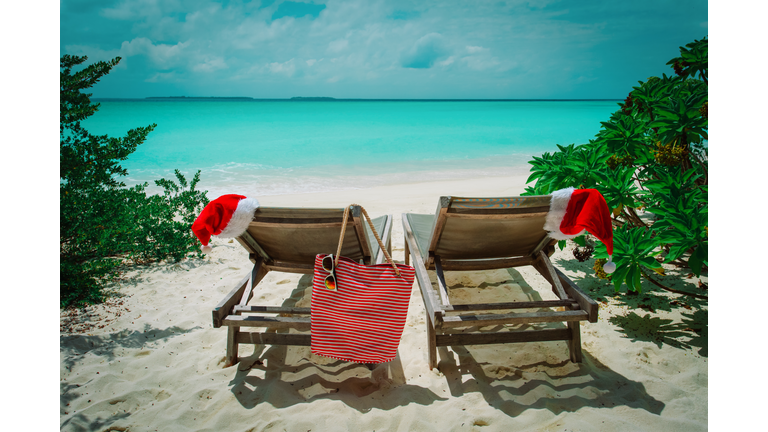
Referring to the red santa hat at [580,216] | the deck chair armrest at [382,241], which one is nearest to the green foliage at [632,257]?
the red santa hat at [580,216]

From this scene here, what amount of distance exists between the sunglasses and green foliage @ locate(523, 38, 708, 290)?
1640 millimetres

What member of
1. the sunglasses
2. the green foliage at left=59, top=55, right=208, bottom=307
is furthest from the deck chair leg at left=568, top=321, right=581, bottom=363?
the green foliage at left=59, top=55, right=208, bottom=307

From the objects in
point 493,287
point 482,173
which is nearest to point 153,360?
point 493,287

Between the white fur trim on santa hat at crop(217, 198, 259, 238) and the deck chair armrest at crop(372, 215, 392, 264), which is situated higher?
the white fur trim on santa hat at crop(217, 198, 259, 238)

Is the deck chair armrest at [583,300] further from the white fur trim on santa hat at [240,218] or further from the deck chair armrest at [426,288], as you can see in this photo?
the white fur trim on santa hat at [240,218]

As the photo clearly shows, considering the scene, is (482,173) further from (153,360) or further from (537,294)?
(153,360)

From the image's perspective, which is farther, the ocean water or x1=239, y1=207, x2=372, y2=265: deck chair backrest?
the ocean water

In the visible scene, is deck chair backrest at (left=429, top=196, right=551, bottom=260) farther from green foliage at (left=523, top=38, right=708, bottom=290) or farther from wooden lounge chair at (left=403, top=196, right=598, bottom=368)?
green foliage at (left=523, top=38, right=708, bottom=290)

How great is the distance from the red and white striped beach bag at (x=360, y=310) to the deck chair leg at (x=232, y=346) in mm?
562

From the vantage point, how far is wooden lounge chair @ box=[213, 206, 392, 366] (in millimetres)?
2020

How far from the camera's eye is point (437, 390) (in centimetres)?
193

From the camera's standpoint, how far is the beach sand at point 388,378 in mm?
1733

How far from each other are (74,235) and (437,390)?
2753 millimetres
